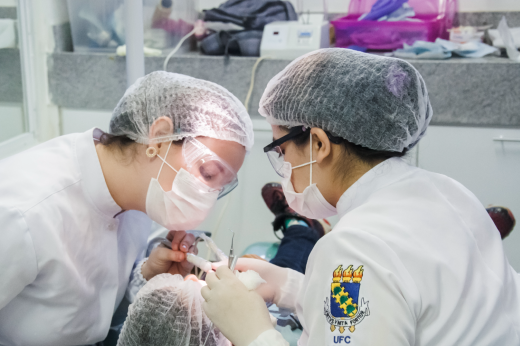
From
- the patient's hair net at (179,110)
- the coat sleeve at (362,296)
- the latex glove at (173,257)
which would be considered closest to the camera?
the coat sleeve at (362,296)

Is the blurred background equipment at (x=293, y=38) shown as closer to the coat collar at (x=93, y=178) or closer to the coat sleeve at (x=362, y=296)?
the coat collar at (x=93, y=178)

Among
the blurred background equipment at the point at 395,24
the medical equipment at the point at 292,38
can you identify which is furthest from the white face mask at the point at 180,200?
the blurred background equipment at the point at 395,24

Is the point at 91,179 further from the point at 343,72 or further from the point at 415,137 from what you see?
the point at 415,137

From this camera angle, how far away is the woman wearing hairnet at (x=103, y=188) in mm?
1116

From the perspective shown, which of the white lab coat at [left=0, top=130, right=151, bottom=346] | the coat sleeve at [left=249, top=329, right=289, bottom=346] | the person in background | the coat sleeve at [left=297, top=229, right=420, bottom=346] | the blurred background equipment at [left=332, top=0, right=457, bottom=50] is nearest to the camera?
the coat sleeve at [left=297, top=229, right=420, bottom=346]

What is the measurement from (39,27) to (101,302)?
1.34 metres

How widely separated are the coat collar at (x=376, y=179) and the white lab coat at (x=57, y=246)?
62 centimetres

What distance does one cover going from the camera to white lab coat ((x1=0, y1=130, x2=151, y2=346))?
3.43ft

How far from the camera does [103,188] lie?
4.01 feet

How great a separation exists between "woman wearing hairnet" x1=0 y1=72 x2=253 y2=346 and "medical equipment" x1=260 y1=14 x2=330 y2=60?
1025 millimetres

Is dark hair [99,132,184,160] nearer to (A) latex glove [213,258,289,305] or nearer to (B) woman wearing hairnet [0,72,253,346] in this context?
(B) woman wearing hairnet [0,72,253,346]

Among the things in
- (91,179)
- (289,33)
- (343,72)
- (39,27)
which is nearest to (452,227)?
(343,72)

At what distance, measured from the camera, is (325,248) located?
35.9 inches

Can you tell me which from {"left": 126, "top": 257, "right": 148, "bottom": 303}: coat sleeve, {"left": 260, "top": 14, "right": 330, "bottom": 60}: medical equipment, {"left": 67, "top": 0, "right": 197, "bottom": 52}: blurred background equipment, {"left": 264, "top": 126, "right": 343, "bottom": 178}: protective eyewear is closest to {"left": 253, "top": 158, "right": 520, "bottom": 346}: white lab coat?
{"left": 264, "top": 126, "right": 343, "bottom": 178}: protective eyewear
